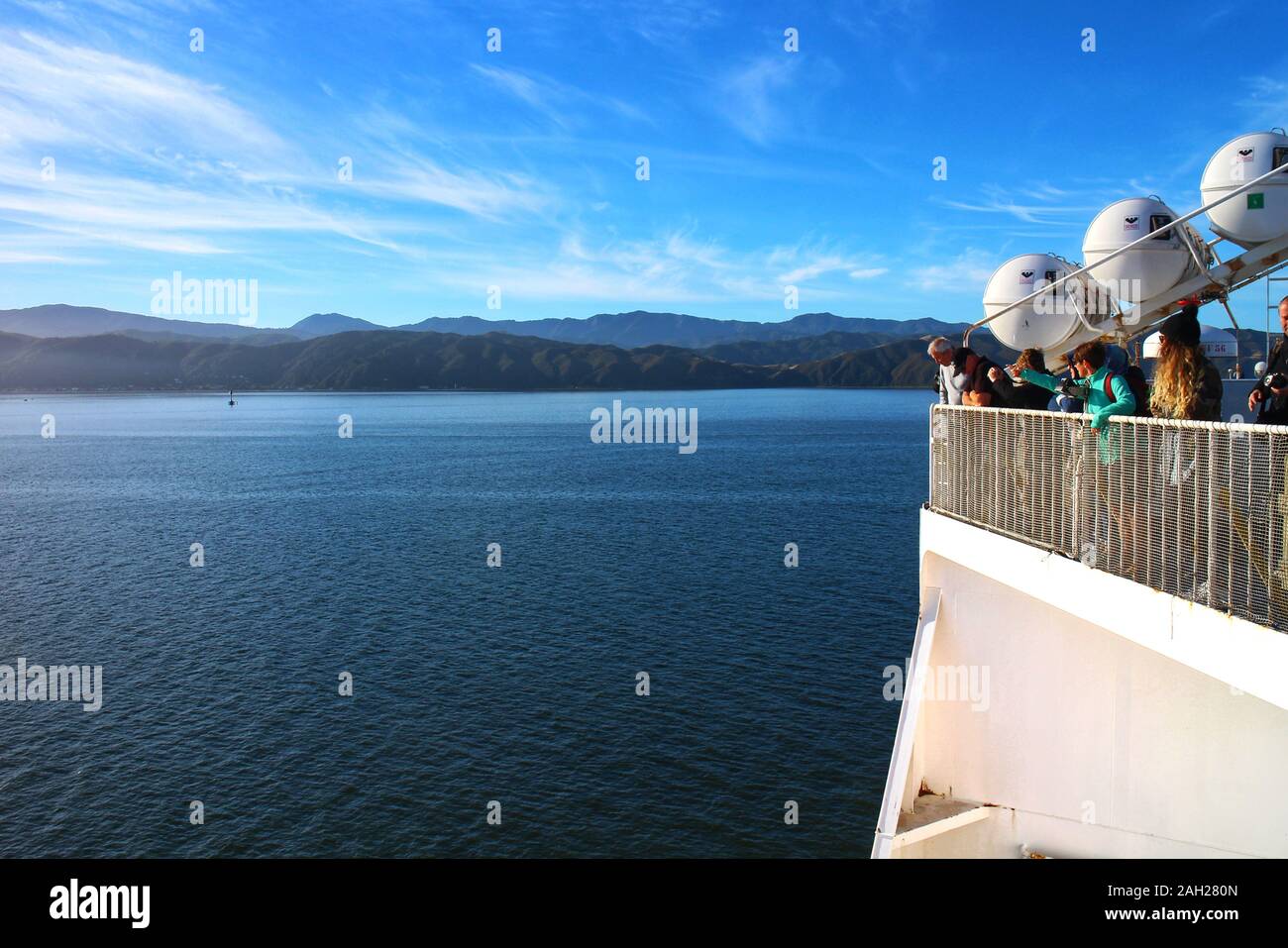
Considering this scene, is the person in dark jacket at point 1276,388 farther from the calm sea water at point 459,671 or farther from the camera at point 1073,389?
the calm sea water at point 459,671

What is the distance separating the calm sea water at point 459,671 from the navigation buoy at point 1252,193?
12.6m

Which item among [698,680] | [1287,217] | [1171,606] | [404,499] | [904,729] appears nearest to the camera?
[1171,606]

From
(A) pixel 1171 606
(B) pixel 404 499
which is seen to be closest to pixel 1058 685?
(A) pixel 1171 606

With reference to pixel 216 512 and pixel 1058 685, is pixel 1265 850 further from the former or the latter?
pixel 216 512

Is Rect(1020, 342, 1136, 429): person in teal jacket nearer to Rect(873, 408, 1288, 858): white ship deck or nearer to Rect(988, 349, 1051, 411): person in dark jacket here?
Rect(873, 408, 1288, 858): white ship deck

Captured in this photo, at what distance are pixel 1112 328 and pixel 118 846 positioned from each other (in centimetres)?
2032

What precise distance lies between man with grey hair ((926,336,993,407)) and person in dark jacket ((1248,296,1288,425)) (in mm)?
2784

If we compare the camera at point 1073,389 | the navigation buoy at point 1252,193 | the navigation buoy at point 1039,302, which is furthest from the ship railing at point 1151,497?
the navigation buoy at point 1252,193

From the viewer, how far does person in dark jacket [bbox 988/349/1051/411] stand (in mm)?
10297

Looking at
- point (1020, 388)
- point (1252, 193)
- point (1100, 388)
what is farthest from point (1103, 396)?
point (1252, 193)

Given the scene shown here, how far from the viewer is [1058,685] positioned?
10562 millimetres

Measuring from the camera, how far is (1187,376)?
736 centimetres
